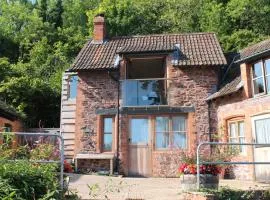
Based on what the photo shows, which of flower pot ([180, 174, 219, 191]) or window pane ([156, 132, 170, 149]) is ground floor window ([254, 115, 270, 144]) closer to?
window pane ([156, 132, 170, 149])

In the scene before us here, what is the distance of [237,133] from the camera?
54.4ft

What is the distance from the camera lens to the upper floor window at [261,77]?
49.0 feet

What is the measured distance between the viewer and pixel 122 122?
60.5 feet

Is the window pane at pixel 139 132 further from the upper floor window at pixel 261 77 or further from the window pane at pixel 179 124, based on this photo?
the upper floor window at pixel 261 77

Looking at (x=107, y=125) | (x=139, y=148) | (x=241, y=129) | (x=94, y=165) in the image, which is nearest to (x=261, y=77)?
(x=241, y=129)

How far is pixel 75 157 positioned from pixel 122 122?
2772 millimetres

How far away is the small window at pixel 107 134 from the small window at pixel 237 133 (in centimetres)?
553

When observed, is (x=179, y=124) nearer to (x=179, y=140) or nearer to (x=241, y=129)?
(x=179, y=140)

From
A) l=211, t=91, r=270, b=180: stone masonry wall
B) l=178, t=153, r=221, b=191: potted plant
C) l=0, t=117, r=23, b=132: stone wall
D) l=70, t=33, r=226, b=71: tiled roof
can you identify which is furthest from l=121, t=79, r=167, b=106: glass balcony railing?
l=178, t=153, r=221, b=191: potted plant

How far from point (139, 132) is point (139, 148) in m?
0.75

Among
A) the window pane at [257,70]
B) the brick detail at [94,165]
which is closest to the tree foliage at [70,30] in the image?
the brick detail at [94,165]

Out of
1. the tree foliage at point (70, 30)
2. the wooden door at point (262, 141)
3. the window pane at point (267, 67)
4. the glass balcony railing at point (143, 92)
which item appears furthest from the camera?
the tree foliage at point (70, 30)

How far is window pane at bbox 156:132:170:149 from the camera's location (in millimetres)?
18266

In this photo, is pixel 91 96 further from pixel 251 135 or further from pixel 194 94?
pixel 251 135
